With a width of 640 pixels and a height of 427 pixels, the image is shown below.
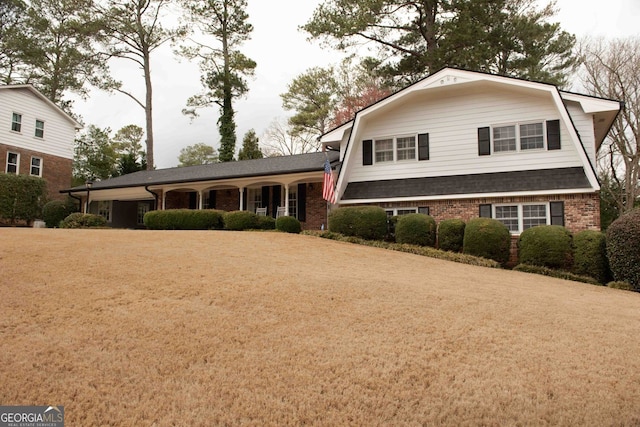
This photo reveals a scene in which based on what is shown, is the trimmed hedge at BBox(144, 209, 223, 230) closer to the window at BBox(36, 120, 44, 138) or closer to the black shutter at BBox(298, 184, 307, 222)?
the black shutter at BBox(298, 184, 307, 222)

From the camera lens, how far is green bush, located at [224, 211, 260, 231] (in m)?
17.2

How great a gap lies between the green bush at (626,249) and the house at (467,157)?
283 centimetres

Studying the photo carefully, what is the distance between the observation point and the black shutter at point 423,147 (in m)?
16.6

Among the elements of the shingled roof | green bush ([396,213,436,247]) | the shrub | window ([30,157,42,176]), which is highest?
window ([30,157,42,176])

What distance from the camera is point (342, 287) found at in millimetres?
7102

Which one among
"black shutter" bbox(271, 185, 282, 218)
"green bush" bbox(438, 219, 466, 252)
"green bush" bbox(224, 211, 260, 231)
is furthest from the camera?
"black shutter" bbox(271, 185, 282, 218)

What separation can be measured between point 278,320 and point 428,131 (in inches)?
522

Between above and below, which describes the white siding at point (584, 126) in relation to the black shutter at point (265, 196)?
above

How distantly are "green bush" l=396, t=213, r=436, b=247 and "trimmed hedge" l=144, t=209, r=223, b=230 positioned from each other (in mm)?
8490

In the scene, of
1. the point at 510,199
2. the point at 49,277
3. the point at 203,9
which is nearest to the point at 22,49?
the point at 203,9

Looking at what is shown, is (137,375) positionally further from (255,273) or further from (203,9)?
(203,9)

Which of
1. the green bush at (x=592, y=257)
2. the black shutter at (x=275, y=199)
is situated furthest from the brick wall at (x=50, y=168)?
the green bush at (x=592, y=257)

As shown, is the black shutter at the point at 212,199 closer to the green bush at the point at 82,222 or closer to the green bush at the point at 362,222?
the green bush at the point at 82,222

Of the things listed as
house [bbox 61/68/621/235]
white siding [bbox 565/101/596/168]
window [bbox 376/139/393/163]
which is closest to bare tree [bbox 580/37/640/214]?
house [bbox 61/68/621/235]
